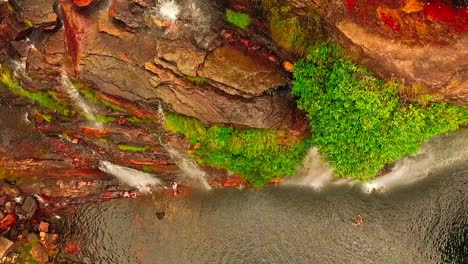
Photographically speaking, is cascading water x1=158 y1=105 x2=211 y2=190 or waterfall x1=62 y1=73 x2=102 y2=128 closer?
waterfall x1=62 y1=73 x2=102 y2=128

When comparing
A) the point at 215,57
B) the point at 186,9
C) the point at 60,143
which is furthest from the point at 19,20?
the point at 215,57

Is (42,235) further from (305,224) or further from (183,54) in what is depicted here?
(305,224)

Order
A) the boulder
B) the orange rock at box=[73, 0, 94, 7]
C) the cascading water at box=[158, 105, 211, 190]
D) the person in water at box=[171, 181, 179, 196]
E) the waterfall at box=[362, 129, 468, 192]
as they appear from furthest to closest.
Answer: the person in water at box=[171, 181, 179, 196], the cascading water at box=[158, 105, 211, 190], the waterfall at box=[362, 129, 468, 192], the boulder, the orange rock at box=[73, 0, 94, 7]

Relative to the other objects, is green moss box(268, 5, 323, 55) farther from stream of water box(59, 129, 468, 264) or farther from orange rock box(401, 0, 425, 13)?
stream of water box(59, 129, 468, 264)

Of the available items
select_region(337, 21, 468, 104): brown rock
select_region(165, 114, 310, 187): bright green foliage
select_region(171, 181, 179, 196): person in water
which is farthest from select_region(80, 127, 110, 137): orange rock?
select_region(337, 21, 468, 104): brown rock

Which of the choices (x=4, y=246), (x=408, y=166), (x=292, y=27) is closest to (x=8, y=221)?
(x=4, y=246)
